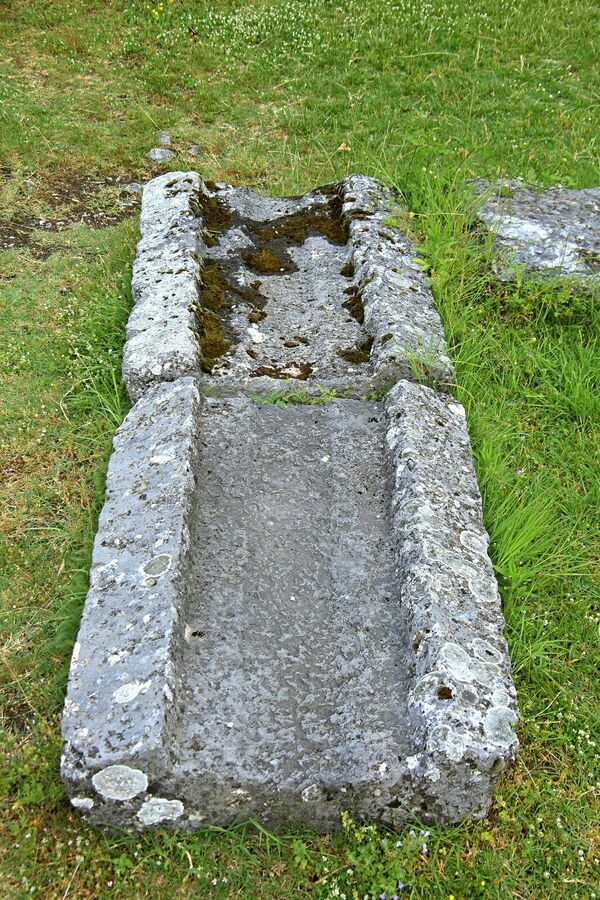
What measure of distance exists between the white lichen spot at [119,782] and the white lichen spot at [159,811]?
73 mm

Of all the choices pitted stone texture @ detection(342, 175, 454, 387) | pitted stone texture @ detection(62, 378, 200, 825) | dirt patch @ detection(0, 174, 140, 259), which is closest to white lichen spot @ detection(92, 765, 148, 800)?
pitted stone texture @ detection(62, 378, 200, 825)

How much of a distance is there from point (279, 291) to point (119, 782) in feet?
10.1

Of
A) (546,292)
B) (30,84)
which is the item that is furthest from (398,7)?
(546,292)

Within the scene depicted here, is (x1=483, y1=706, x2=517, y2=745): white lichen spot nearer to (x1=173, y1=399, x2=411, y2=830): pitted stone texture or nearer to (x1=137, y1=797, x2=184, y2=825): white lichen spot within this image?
(x1=173, y1=399, x2=411, y2=830): pitted stone texture

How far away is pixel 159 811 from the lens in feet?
8.71

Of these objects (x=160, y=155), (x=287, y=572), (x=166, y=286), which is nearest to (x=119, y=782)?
(x=287, y=572)

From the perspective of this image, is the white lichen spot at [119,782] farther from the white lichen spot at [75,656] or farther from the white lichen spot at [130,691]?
the white lichen spot at [75,656]

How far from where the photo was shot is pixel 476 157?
6.38 meters

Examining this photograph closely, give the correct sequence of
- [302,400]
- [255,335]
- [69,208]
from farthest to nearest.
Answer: [69,208] < [255,335] < [302,400]

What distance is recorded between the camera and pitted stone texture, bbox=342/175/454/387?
405 cm

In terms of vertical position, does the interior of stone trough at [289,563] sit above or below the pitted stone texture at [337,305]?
below

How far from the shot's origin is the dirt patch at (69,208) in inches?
225

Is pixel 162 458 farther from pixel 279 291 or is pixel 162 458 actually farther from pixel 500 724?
pixel 500 724

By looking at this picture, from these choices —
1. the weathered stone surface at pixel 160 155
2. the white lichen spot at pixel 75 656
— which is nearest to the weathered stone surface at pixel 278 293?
the weathered stone surface at pixel 160 155
